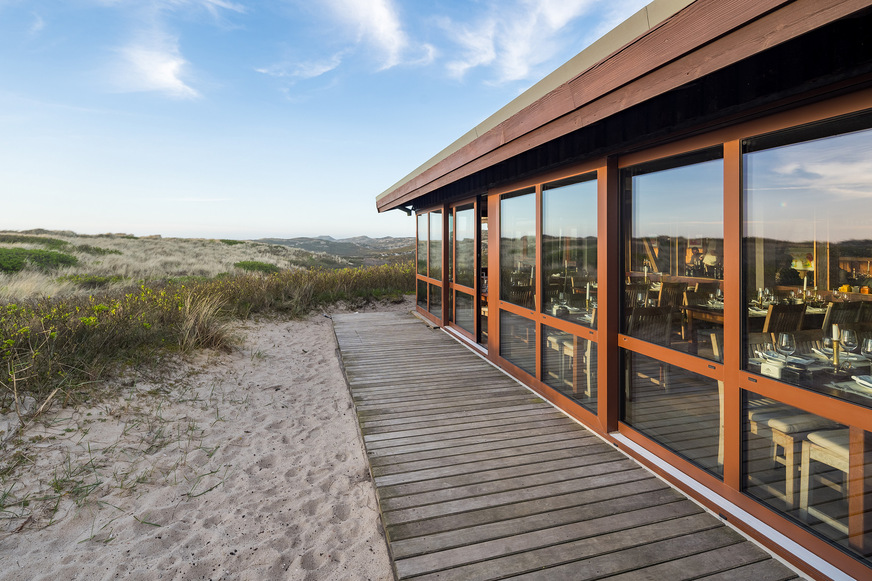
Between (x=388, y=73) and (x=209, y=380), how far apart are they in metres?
15.2

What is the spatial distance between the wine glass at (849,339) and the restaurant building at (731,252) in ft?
0.03

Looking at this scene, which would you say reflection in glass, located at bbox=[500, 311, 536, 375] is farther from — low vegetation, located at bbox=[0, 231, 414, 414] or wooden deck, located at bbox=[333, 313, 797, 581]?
low vegetation, located at bbox=[0, 231, 414, 414]

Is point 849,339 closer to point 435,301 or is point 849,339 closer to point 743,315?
point 743,315

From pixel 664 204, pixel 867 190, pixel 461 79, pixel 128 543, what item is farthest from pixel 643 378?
pixel 461 79

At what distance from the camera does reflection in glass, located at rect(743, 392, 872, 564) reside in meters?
1.62

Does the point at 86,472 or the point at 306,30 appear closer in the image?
the point at 86,472

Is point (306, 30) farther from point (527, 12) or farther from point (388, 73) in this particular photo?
point (527, 12)

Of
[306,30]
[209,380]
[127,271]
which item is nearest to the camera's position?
[209,380]

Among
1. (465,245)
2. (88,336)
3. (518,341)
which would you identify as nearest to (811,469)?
(518,341)

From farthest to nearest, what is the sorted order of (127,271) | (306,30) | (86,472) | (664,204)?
(127,271), (306,30), (86,472), (664,204)

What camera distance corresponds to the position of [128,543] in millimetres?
2369

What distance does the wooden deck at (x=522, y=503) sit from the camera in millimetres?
1867

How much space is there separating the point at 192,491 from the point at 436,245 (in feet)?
18.6

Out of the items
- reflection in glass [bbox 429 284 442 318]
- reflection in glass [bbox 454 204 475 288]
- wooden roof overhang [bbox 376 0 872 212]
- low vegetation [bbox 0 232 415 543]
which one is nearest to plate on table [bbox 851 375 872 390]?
wooden roof overhang [bbox 376 0 872 212]
